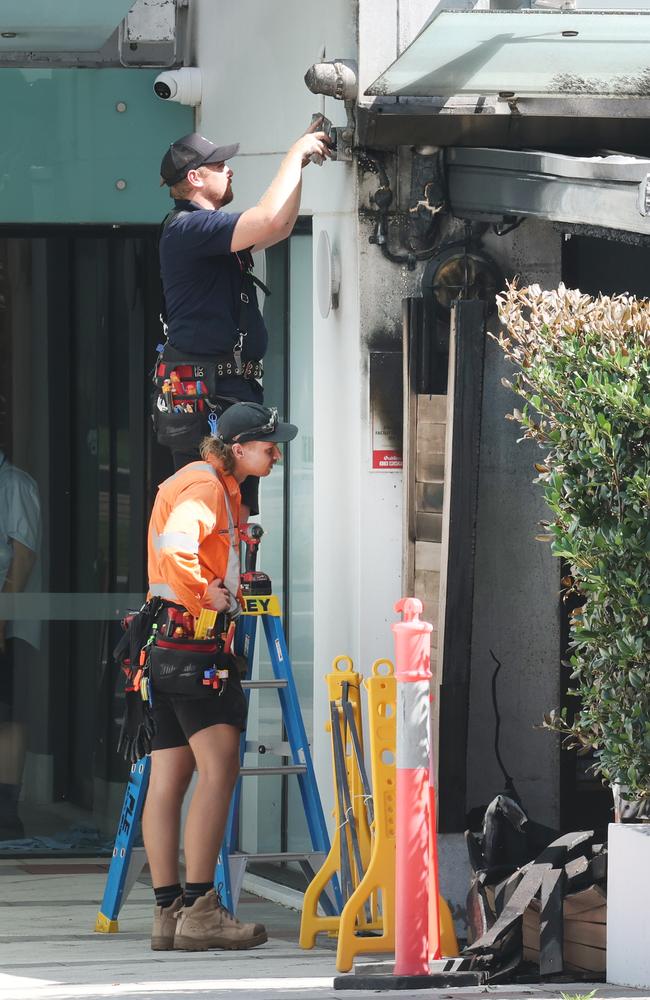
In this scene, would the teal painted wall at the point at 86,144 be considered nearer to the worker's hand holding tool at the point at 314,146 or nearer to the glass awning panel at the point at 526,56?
the worker's hand holding tool at the point at 314,146

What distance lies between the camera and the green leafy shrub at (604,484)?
5.38 m

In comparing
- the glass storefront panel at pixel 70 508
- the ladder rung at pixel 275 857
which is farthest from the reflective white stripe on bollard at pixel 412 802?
the glass storefront panel at pixel 70 508

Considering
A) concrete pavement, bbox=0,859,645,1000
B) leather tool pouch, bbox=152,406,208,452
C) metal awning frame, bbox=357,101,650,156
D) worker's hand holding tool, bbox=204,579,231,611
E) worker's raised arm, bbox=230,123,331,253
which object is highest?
metal awning frame, bbox=357,101,650,156

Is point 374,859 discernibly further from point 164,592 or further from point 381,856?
point 164,592

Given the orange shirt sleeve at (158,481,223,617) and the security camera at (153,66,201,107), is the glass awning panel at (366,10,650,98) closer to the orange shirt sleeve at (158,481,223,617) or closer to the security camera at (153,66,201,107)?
the orange shirt sleeve at (158,481,223,617)

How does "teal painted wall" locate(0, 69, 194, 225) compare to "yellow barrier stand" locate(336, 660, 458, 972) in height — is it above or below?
above

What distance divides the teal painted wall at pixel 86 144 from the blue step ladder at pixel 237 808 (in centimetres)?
277

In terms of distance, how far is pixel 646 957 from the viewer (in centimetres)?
539

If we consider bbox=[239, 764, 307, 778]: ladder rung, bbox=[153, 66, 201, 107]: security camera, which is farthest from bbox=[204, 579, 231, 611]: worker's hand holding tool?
bbox=[153, 66, 201, 107]: security camera

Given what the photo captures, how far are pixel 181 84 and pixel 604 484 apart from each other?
4471 mm

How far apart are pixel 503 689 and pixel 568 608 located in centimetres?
44

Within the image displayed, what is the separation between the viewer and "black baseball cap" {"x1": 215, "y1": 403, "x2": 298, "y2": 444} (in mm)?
6789

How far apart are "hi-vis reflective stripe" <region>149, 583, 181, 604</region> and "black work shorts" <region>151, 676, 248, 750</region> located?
0.37m

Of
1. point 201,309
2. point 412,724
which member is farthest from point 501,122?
point 412,724
